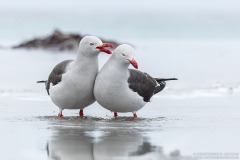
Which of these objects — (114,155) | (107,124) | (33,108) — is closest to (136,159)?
(114,155)

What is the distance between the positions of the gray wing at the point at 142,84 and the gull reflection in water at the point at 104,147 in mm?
1702

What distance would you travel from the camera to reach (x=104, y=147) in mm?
9883

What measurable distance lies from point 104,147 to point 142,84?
3.52 metres

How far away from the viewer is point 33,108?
14539 millimetres

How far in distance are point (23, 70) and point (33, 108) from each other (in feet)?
34.0

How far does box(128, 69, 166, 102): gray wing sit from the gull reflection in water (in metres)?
1.70

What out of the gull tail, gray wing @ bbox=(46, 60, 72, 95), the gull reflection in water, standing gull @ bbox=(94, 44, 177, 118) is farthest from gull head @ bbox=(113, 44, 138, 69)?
the gull tail

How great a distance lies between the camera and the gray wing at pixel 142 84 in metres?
12.9

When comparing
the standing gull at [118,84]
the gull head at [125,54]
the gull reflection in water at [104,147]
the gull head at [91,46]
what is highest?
the gull head at [91,46]

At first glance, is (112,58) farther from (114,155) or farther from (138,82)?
(114,155)

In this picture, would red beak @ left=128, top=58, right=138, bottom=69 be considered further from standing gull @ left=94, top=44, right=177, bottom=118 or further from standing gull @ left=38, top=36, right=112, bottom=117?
standing gull @ left=38, top=36, right=112, bottom=117

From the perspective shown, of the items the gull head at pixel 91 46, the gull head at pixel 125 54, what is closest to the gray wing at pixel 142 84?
the gull head at pixel 125 54

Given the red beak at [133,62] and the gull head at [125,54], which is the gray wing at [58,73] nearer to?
the gull head at [125,54]

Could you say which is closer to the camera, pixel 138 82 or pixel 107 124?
pixel 107 124
